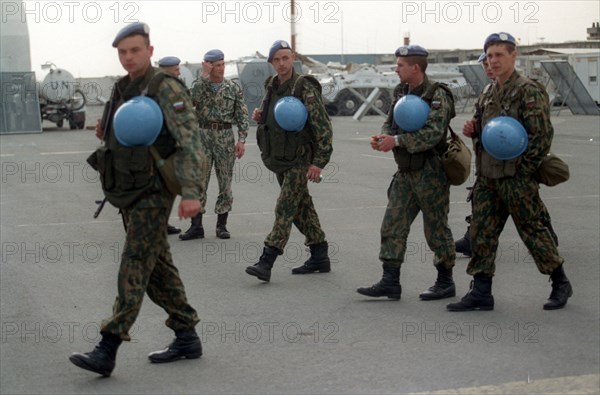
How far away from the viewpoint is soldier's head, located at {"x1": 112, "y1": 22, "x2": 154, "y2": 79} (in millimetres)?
6336

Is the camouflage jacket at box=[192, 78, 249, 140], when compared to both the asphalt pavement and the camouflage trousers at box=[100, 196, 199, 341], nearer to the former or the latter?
the asphalt pavement

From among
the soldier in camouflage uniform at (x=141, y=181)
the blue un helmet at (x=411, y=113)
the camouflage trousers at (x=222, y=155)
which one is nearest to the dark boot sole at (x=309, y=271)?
the blue un helmet at (x=411, y=113)

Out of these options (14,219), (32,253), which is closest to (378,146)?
(32,253)

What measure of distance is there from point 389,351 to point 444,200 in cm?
183

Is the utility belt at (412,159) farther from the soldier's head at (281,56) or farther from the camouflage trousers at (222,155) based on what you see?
the camouflage trousers at (222,155)

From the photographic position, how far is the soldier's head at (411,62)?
329 inches

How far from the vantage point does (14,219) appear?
1406 centimetres

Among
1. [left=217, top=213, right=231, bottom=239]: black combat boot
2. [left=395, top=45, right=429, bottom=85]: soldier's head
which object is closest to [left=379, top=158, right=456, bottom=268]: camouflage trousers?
[left=395, top=45, right=429, bottom=85]: soldier's head

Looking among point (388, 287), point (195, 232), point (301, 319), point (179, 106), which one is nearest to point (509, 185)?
point (388, 287)

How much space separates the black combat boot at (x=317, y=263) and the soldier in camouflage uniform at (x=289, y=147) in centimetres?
55

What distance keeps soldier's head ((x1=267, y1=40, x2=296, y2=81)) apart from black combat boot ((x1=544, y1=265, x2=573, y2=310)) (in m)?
2.76

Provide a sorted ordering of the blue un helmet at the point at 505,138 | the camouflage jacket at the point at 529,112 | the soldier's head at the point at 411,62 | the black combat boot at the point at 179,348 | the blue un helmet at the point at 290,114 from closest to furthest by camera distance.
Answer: the black combat boot at the point at 179,348 < the blue un helmet at the point at 505,138 < the camouflage jacket at the point at 529,112 < the soldier's head at the point at 411,62 < the blue un helmet at the point at 290,114

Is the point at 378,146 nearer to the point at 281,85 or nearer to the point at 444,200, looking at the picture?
the point at 444,200

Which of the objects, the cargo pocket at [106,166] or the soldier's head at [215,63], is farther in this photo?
the soldier's head at [215,63]
